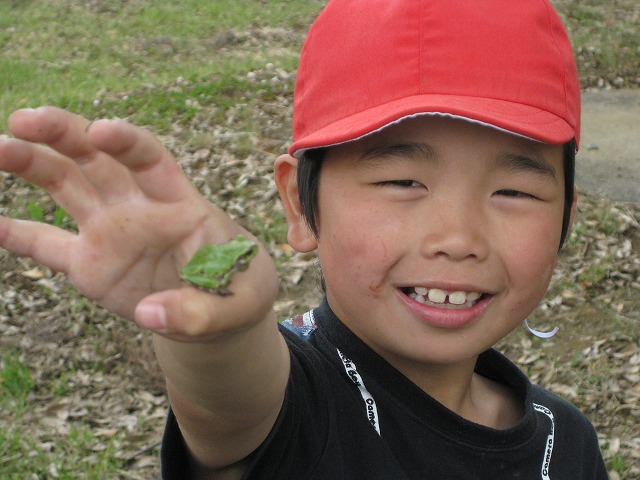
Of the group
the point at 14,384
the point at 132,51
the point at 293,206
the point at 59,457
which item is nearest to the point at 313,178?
the point at 293,206

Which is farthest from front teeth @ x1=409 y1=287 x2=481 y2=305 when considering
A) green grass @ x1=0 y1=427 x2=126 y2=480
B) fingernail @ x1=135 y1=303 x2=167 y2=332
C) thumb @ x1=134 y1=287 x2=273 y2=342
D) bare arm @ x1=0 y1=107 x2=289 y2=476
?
green grass @ x1=0 y1=427 x2=126 y2=480

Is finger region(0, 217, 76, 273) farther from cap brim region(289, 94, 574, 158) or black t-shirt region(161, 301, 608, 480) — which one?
cap brim region(289, 94, 574, 158)

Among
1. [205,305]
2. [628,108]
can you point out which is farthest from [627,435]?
[628,108]

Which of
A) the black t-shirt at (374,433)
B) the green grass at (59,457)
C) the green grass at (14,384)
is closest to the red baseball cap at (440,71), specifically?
the black t-shirt at (374,433)

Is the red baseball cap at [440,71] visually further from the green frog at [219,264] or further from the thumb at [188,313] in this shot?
the thumb at [188,313]

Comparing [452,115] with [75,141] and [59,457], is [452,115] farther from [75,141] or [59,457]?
[59,457]
